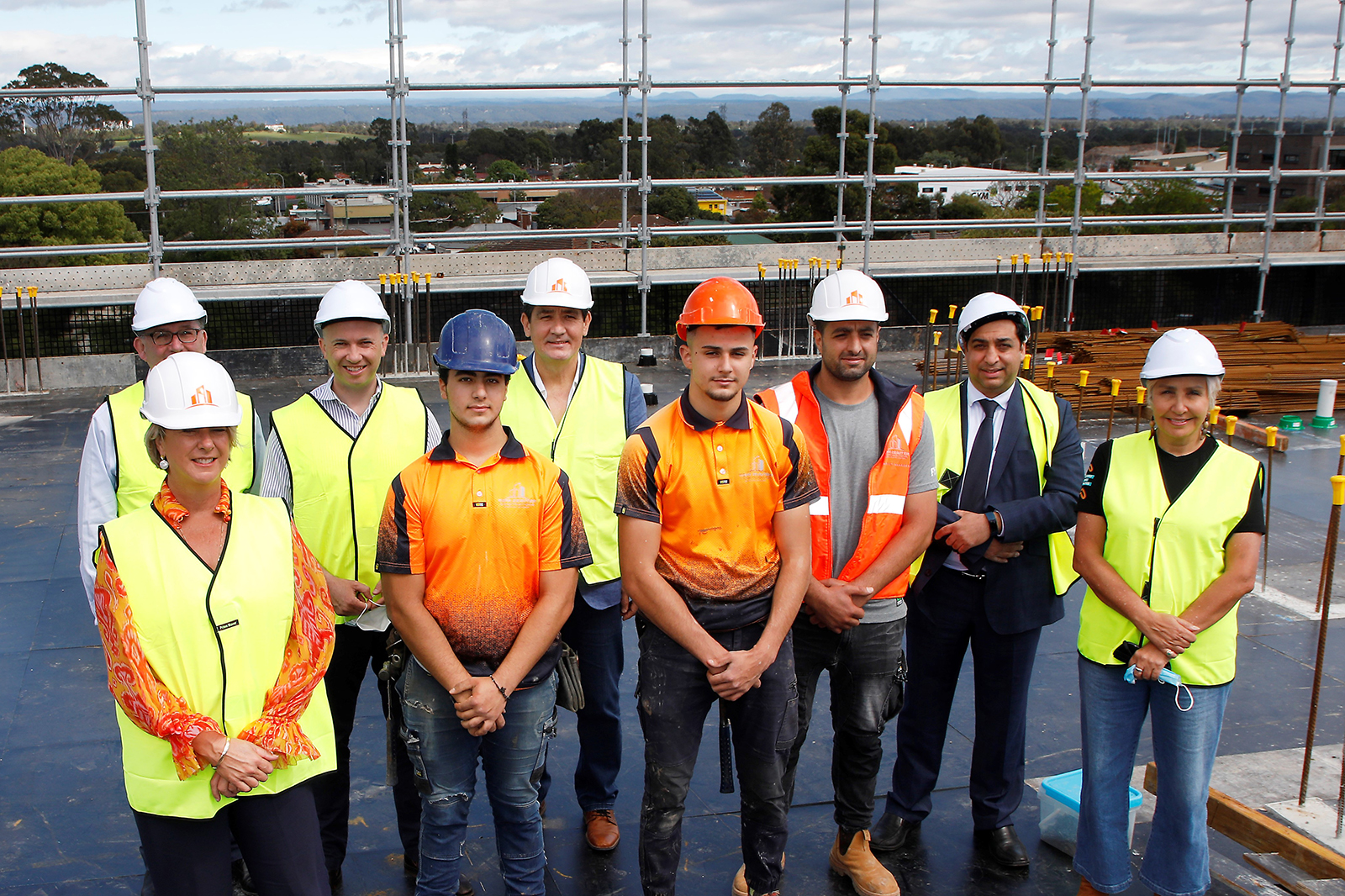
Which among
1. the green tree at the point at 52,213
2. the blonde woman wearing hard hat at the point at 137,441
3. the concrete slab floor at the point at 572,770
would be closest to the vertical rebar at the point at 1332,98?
the concrete slab floor at the point at 572,770

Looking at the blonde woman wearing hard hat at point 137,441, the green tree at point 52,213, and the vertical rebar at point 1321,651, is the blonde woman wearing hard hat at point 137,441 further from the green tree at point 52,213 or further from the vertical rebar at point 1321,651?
the green tree at point 52,213

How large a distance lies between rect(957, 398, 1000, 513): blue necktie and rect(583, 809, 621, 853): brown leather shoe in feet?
5.15

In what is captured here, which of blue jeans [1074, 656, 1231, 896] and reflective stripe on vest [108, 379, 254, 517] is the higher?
reflective stripe on vest [108, 379, 254, 517]

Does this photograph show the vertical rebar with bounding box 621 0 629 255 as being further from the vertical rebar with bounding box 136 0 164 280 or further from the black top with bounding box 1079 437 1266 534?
the black top with bounding box 1079 437 1266 534

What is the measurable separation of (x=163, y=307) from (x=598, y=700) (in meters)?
1.89

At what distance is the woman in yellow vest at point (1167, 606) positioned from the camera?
9.67ft

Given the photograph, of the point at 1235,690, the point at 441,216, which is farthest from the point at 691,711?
the point at 441,216

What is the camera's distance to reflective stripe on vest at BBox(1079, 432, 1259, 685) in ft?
9.68

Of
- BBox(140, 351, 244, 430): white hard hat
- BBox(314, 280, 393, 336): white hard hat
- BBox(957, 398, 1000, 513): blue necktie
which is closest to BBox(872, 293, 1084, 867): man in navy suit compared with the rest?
BBox(957, 398, 1000, 513): blue necktie

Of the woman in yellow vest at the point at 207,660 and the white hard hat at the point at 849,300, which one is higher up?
the white hard hat at the point at 849,300

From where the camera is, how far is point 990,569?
3.41 m

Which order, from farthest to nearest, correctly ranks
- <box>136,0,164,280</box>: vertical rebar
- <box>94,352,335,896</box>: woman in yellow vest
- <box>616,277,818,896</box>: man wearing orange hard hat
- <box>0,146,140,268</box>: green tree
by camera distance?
1. <box>0,146,140,268</box>: green tree
2. <box>136,0,164,280</box>: vertical rebar
3. <box>616,277,818,896</box>: man wearing orange hard hat
4. <box>94,352,335,896</box>: woman in yellow vest

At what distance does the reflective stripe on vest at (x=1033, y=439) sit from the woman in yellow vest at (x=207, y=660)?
199 centimetres

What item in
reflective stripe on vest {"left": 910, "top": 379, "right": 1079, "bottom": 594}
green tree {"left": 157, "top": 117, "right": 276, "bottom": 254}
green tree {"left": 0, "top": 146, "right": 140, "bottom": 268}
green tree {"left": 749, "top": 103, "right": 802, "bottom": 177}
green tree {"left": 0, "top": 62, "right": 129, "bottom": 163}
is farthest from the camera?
green tree {"left": 749, "top": 103, "right": 802, "bottom": 177}
